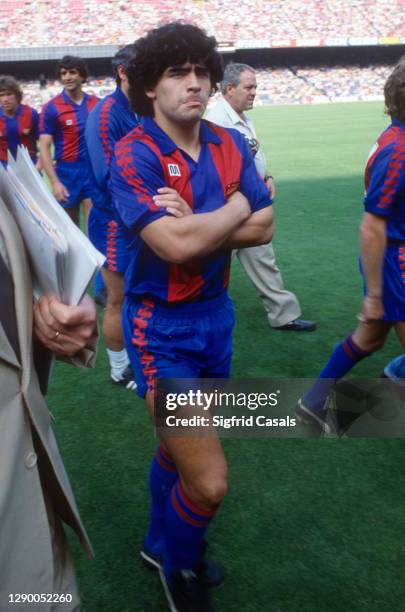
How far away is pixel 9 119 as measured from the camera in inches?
290

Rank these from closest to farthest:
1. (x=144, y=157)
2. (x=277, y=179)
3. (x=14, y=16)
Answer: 1. (x=144, y=157)
2. (x=277, y=179)
3. (x=14, y=16)

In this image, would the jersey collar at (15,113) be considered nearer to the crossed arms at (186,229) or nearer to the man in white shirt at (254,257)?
the man in white shirt at (254,257)

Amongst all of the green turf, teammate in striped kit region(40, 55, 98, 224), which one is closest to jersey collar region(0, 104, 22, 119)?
teammate in striped kit region(40, 55, 98, 224)

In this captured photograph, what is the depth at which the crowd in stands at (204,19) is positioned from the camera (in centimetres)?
3744

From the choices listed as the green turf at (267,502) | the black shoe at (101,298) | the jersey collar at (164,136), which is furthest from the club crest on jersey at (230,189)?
the black shoe at (101,298)

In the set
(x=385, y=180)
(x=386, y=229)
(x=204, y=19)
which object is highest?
→ (x=385, y=180)

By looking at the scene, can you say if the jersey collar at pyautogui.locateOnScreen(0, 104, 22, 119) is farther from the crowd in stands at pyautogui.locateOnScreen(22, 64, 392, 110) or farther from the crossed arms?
the crowd in stands at pyautogui.locateOnScreen(22, 64, 392, 110)

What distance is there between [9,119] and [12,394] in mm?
6709

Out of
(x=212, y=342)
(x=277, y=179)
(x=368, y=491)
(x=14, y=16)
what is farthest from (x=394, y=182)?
(x=14, y=16)

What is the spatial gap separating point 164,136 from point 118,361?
6.98ft

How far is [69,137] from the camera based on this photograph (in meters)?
6.66

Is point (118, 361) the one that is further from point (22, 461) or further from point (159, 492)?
point (22, 461)

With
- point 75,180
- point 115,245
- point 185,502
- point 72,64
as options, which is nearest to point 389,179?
point 185,502

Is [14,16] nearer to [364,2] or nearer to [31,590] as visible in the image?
[364,2]
